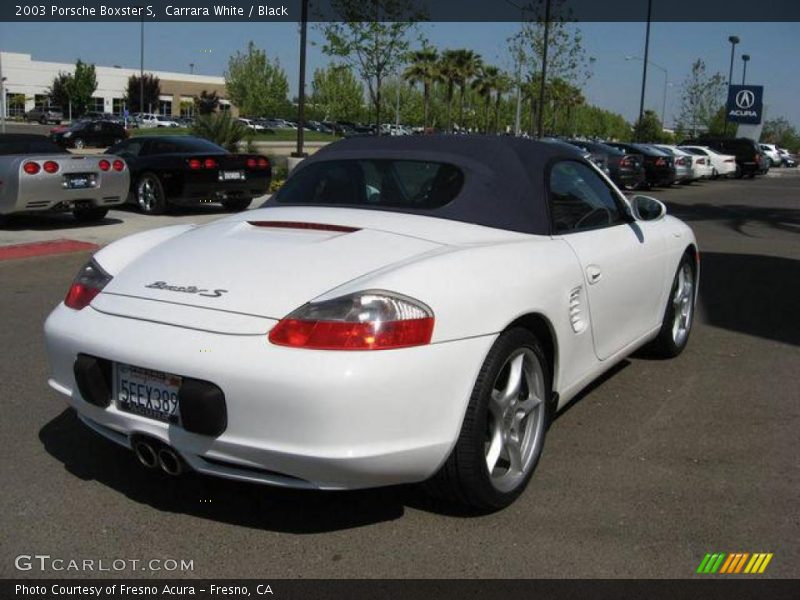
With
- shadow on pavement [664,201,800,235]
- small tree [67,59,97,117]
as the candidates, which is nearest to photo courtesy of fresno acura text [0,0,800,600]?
shadow on pavement [664,201,800,235]

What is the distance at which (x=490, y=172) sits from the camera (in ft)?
12.4

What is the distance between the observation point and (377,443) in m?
2.69

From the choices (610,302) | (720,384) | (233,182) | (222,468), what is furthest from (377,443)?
(233,182)

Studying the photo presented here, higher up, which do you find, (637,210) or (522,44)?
(522,44)

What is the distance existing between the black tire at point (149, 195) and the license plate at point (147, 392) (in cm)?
1057

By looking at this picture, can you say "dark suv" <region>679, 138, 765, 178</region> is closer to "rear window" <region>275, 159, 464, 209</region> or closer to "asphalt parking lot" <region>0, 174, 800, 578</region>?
"asphalt parking lot" <region>0, 174, 800, 578</region>

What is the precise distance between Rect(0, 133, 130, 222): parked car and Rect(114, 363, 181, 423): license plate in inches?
327

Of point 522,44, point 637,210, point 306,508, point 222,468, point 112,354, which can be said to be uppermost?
point 522,44

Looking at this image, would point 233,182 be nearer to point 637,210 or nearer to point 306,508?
point 637,210

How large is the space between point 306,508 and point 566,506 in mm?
1037

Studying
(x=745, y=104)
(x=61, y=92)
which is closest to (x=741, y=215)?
(x=745, y=104)

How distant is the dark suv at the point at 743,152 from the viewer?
120 ft

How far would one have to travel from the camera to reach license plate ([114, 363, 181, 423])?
9.32ft
